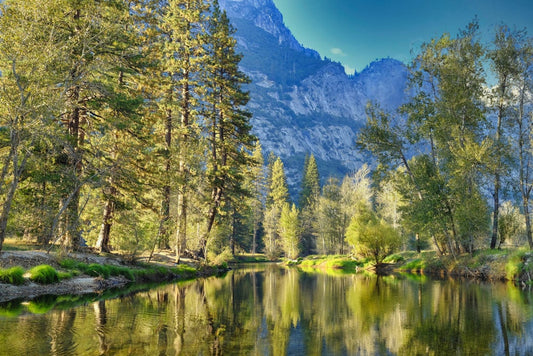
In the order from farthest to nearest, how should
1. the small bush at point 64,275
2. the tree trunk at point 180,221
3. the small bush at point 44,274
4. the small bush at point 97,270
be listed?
the tree trunk at point 180,221
the small bush at point 97,270
the small bush at point 64,275
the small bush at point 44,274

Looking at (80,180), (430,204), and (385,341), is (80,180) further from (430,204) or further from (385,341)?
(430,204)

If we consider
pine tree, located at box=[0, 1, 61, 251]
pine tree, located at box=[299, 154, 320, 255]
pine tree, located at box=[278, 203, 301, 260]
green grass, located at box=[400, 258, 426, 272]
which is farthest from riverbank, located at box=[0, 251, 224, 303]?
pine tree, located at box=[299, 154, 320, 255]

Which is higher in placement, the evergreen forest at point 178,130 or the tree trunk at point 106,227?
the evergreen forest at point 178,130

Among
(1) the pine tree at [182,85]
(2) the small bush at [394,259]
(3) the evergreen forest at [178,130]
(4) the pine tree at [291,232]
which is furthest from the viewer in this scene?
(4) the pine tree at [291,232]

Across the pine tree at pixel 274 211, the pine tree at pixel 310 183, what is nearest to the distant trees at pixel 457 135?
the pine tree at pixel 274 211

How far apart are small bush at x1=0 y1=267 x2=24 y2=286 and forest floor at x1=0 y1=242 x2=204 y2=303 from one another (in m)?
0.17

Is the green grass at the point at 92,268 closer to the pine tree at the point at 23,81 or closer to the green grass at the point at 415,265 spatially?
the pine tree at the point at 23,81

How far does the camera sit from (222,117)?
34438 mm

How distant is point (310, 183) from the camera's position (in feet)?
308

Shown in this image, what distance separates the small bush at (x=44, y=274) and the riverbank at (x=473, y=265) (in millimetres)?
23210

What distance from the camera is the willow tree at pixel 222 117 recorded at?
31.5 meters

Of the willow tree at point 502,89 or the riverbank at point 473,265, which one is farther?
the willow tree at point 502,89

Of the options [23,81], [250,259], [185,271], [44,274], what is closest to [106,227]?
[185,271]

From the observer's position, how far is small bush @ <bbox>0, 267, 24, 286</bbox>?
1280 cm
